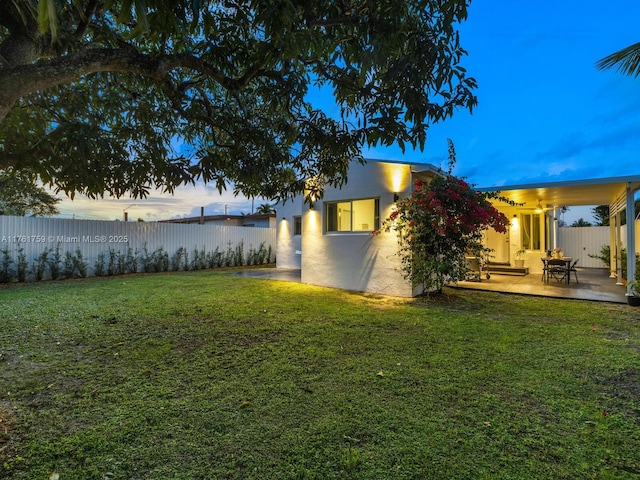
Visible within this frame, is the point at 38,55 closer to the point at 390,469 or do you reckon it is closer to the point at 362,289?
the point at 390,469

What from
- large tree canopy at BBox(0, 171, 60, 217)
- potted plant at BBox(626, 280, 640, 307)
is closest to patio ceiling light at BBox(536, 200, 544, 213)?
potted plant at BBox(626, 280, 640, 307)

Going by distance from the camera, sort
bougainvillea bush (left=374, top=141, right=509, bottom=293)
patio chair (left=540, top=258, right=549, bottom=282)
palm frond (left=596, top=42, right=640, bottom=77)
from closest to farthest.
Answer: palm frond (left=596, top=42, right=640, bottom=77)
bougainvillea bush (left=374, top=141, right=509, bottom=293)
patio chair (left=540, top=258, right=549, bottom=282)

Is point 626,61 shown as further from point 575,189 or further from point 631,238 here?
point 575,189

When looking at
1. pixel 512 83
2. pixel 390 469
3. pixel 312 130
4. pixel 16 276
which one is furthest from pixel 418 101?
pixel 512 83

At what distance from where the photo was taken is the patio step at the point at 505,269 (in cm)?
1195

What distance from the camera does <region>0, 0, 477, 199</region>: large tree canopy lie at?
221 centimetres

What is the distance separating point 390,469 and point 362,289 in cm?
707

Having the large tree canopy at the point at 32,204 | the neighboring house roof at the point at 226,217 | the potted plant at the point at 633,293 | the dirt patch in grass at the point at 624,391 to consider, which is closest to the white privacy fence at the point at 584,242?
the potted plant at the point at 633,293

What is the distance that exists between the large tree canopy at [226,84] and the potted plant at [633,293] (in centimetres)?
667

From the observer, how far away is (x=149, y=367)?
11.8 feet

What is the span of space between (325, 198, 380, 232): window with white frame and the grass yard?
12.5 feet

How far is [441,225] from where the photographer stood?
7145mm

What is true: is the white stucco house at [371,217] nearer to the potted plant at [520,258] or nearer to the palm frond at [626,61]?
the potted plant at [520,258]

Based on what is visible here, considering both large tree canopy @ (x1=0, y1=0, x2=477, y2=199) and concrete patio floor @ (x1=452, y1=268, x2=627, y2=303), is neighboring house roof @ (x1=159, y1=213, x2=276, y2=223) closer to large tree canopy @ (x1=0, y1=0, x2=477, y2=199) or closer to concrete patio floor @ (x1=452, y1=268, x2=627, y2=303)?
concrete patio floor @ (x1=452, y1=268, x2=627, y2=303)
